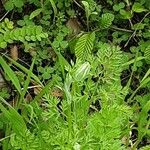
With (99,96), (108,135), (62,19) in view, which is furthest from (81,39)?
(108,135)

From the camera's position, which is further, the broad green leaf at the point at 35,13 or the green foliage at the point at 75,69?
the broad green leaf at the point at 35,13

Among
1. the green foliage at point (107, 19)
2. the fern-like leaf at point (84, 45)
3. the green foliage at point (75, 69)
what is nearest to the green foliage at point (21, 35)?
the green foliage at point (75, 69)

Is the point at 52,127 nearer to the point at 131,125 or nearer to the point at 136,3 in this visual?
the point at 131,125

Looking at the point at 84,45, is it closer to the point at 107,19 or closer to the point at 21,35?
the point at 107,19

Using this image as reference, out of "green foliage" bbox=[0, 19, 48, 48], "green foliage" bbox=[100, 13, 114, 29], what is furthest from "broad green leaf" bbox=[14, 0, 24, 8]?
"green foliage" bbox=[100, 13, 114, 29]

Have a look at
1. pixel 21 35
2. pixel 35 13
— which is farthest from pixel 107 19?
pixel 21 35

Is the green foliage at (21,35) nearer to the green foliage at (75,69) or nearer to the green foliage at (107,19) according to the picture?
the green foliage at (75,69)

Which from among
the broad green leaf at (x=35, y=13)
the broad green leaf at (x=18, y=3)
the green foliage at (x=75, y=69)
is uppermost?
the broad green leaf at (x=18, y=3)

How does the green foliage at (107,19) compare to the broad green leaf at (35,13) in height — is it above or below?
below

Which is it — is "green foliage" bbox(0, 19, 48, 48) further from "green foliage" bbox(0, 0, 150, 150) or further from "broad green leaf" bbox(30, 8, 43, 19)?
"broad green leaf" bbox(30, 8, 43, 19)
